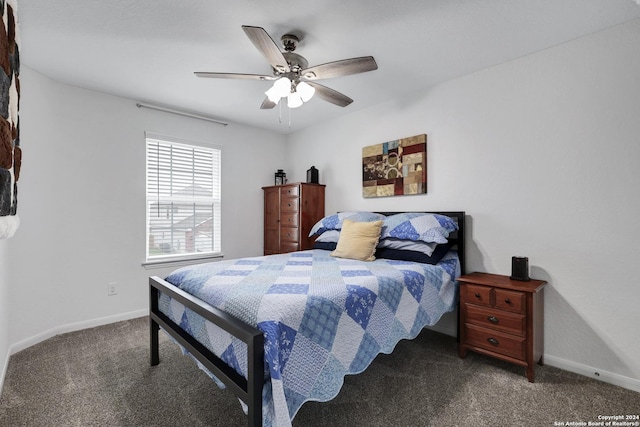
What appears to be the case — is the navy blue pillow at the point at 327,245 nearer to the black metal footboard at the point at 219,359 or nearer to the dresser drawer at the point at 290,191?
the dresser drawer at the point at 290,191

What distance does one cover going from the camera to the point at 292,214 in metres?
4.02

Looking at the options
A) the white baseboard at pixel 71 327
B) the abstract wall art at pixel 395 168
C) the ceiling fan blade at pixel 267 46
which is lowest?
the white baseboard at pixel 71 327

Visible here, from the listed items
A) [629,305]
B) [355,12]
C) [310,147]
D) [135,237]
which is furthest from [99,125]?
[629,305]

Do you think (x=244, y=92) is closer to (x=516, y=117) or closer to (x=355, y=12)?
(x=355, y=12)

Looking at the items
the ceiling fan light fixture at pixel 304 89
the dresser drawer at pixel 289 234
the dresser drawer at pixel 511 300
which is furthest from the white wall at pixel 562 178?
the dresser drawer at pixel 289 234

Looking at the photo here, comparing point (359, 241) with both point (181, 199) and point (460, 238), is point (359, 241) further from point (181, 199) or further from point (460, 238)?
point (181, 199)

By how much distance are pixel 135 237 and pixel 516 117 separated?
3926mm

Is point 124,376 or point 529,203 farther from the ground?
point 529,203

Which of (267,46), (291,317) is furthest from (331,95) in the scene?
(291,317)

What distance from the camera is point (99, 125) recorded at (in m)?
3.17

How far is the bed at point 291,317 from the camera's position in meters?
1.33

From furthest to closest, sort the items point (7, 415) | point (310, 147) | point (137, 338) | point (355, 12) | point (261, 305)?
point (310, 147)
point (137, 338)
point (355, 12)
point (7, 415)
point (261, 305)

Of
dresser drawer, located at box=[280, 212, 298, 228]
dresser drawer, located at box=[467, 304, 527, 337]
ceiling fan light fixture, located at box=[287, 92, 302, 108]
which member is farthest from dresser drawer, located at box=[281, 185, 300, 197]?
dresser drawer, located at box=[467, 304, 527, 337]

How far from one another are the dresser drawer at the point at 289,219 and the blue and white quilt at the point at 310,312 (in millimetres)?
1456
